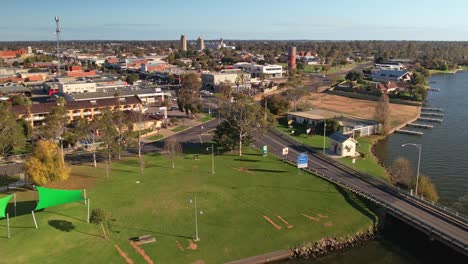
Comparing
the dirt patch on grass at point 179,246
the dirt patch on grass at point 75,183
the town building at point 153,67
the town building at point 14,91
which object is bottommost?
the dirt patch on grass at point 179,246

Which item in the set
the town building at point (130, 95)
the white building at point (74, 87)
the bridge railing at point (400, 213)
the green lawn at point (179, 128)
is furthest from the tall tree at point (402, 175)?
the white building at point (74, 87)

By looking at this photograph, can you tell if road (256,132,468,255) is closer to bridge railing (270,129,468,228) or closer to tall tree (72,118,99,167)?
bridge railing (270,129,468,228)

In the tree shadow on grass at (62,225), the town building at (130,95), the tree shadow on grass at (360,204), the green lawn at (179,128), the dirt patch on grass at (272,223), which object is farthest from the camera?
the town building at (130,95)

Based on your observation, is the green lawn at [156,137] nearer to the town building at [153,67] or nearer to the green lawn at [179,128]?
the green lawn at [179,128]

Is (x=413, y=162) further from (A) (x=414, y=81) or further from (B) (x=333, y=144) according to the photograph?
(A) (x=414, y=81)

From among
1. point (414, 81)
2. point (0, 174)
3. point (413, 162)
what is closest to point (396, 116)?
point (413, 162)

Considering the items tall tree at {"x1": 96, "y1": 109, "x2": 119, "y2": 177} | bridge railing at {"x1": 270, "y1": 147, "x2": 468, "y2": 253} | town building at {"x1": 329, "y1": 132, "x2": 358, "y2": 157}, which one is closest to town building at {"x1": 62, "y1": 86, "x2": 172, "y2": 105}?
tall tree at {"x1": 96, "y1": 109, "x2": 119, "y2": 177}
